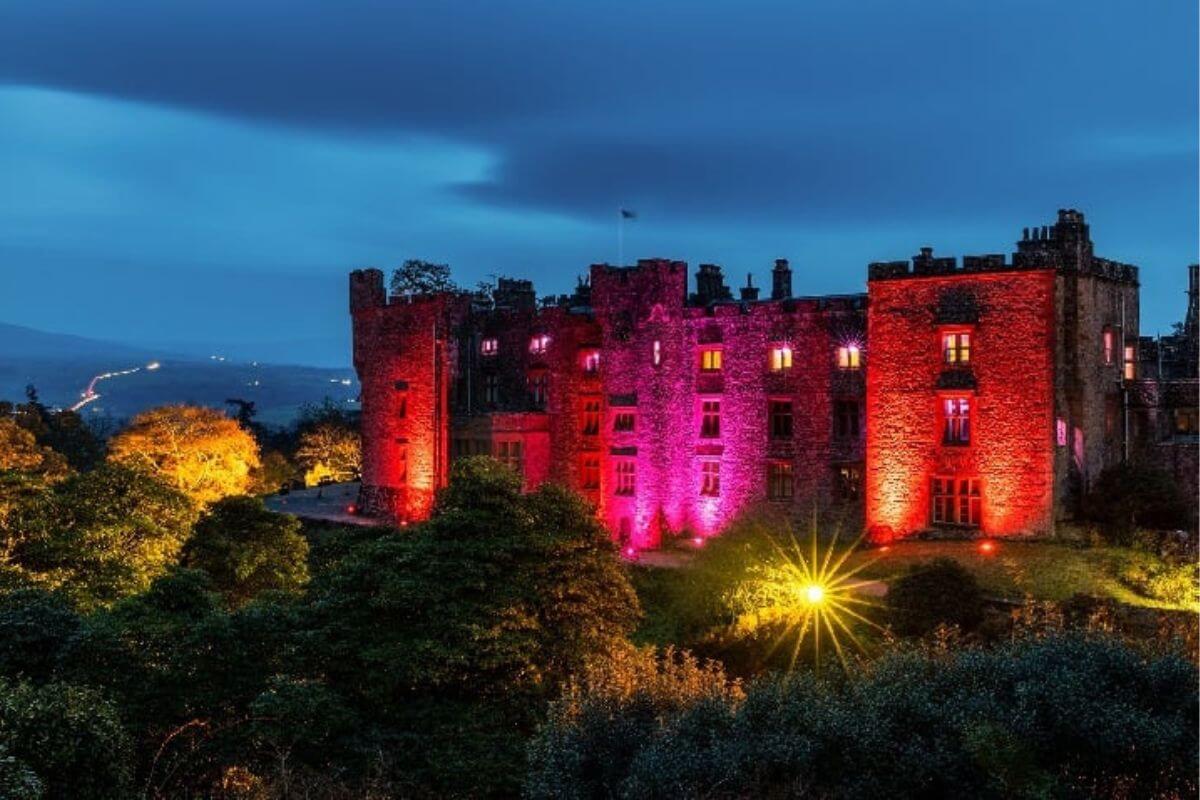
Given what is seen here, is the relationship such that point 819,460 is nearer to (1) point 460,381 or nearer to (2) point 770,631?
(2) point 770,631

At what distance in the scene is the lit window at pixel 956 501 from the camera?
121 ft

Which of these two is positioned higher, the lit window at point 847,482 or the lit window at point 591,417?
the lit window at point 591,417

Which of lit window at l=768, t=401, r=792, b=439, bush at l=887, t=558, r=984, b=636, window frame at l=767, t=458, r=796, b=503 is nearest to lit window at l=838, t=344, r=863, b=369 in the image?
lit window at l=768, t=401, r=792, b=439

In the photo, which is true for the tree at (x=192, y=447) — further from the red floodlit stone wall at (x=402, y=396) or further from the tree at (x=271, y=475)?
the red floodlit stone wall at (x=402, y=396)

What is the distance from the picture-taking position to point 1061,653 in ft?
58.5

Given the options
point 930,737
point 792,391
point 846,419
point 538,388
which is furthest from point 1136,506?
point 538,388

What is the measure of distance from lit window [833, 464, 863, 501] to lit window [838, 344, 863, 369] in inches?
139

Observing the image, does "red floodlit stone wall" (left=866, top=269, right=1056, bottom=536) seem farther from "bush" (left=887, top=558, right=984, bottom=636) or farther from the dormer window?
"bush" (left=887, top=558, right=984, bottom=636)

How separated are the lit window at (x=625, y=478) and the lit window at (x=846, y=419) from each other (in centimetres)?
879

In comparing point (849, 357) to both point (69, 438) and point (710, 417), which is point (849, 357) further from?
point (69, 438)

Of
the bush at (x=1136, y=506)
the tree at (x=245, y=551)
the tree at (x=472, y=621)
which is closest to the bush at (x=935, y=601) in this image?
the bush at (x=1136, y=506)

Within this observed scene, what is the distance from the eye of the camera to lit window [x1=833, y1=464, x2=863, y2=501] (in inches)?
1612

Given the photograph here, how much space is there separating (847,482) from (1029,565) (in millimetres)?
9058

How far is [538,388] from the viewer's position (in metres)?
49.7
